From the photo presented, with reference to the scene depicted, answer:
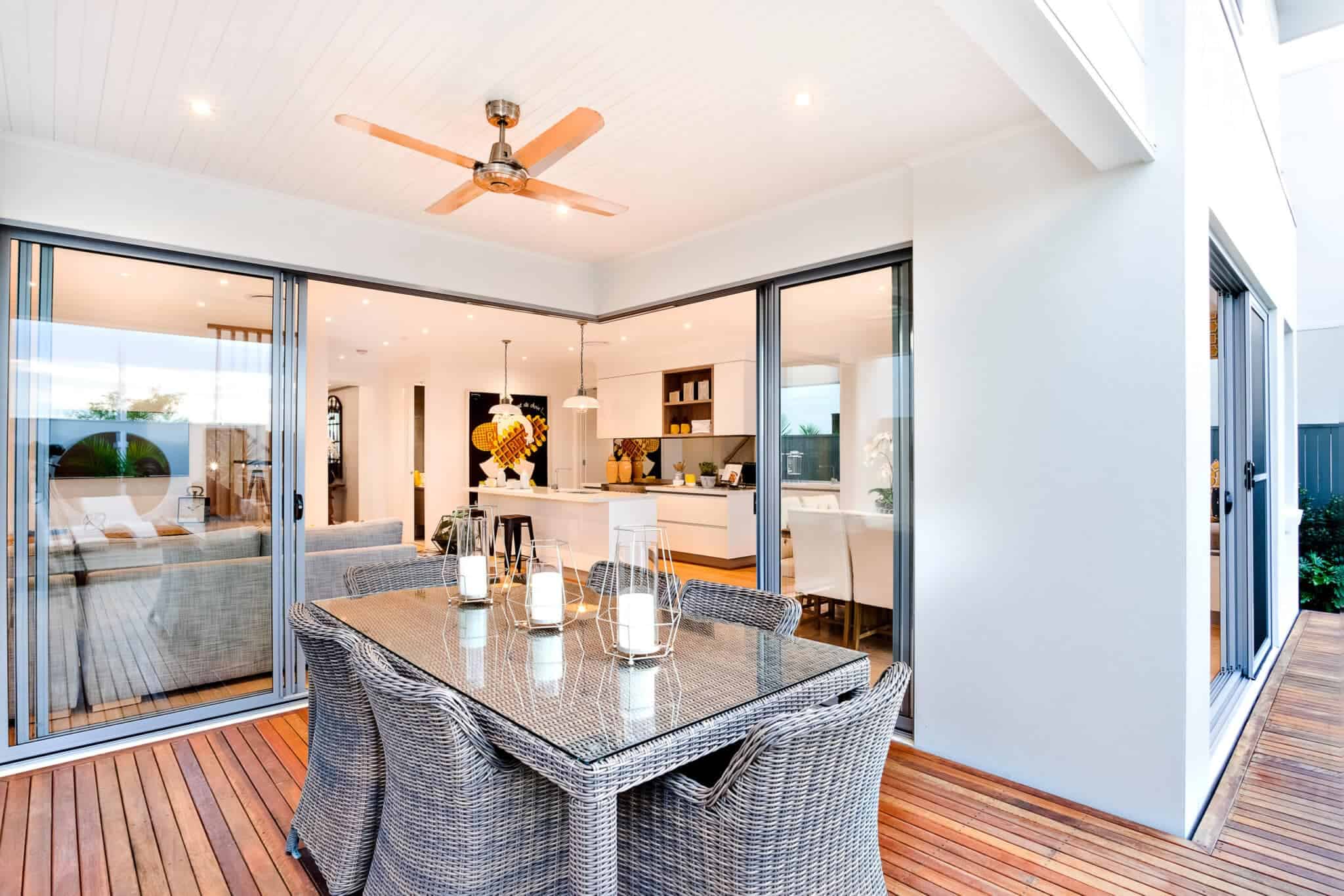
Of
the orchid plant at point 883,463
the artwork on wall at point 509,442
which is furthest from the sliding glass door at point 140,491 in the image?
the artwork on wall at point 509,442

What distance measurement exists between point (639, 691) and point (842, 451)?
7.03 ft

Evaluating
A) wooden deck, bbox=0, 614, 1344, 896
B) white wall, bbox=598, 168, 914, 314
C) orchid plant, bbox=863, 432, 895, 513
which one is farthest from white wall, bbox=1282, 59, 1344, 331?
orchid plant, bbox=863, 432, 895, 513

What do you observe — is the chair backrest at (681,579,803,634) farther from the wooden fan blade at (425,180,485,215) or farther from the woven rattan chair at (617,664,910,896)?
the wooden fan blade at (425,180,485,215)

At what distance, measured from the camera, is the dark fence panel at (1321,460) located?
20.5ft

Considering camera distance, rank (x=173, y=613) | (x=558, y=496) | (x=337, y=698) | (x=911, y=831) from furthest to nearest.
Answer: (x=558, y=496)
(x=173, y=613)
(x=911, y=831)
(x=337, y=698)

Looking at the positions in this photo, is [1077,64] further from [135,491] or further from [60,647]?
[60,647]

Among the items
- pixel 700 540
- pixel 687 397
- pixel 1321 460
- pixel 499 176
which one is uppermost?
pixel 499 176

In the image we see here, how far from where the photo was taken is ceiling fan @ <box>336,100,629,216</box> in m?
2.15

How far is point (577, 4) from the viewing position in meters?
1.97

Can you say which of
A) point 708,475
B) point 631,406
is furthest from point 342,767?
point 631,406

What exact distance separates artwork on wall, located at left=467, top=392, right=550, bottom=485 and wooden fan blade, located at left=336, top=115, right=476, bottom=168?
5416mm

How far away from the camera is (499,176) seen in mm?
2389

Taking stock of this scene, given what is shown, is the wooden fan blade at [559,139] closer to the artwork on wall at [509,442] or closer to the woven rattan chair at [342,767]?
the woven rattan chair at [342,767]

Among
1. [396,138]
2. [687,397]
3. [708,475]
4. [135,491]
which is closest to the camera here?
[396,138]
